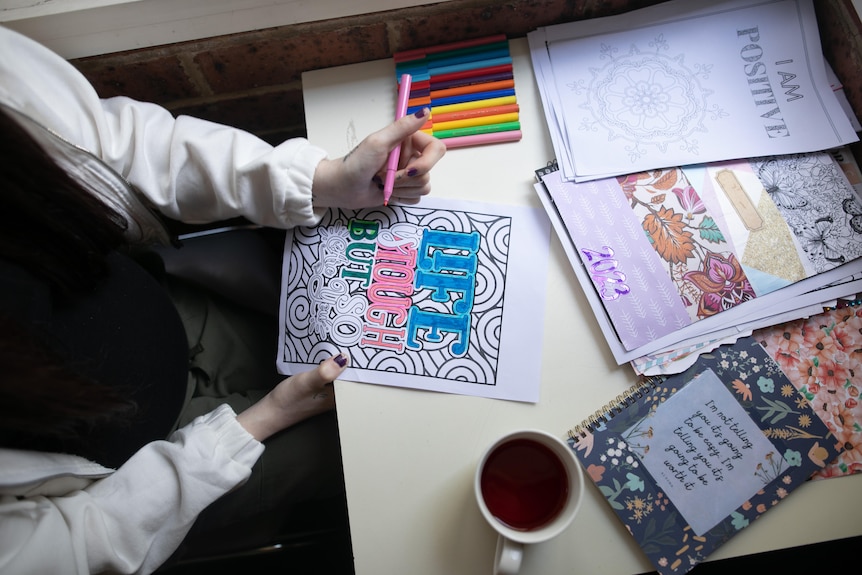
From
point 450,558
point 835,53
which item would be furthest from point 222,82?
point 835,53

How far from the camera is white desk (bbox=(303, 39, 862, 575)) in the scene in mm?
583

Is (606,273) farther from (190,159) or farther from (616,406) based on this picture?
(190,159)

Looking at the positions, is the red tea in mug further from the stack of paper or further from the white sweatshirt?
the white sweatshirt

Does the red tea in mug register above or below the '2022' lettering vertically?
below

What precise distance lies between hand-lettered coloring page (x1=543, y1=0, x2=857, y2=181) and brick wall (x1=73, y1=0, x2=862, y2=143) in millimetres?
34

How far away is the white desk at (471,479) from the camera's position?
23.0 inches

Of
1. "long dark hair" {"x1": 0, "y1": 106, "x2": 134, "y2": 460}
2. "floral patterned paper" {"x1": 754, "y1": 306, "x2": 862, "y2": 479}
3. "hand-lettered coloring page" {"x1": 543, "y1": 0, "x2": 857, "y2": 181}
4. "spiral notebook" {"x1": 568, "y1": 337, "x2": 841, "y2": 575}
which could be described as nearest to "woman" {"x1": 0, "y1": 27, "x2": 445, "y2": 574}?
"long dark hair" {"x1": 0, "y1": 106, "x2": 134, "y2": 460}

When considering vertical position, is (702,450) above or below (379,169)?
below

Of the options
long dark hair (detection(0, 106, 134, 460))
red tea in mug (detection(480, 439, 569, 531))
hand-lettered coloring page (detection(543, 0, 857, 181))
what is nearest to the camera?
long dark hair (detection(0, 106, 134, 460))

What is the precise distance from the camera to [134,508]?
1.81 ft

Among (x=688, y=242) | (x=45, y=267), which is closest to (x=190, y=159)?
(x=45, y=267)

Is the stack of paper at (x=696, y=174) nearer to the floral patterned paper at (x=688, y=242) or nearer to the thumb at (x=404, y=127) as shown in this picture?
the floral patterned paper at (x=688, y=242)

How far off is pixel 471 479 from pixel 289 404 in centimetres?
→ 25

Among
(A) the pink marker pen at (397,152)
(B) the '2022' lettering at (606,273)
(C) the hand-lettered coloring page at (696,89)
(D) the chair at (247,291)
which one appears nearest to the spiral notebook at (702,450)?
(B) the '2022' lettering at (606,273)
